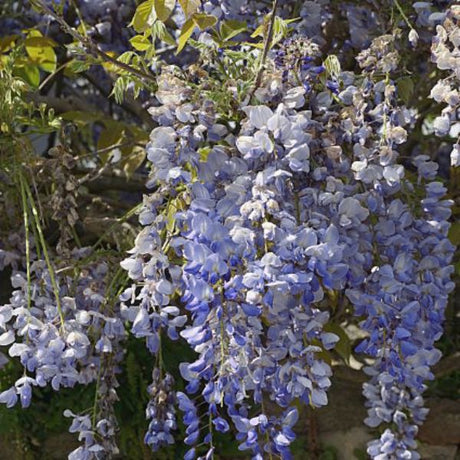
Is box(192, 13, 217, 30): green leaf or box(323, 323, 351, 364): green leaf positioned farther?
box(323, 323, 351, 364): green leaf

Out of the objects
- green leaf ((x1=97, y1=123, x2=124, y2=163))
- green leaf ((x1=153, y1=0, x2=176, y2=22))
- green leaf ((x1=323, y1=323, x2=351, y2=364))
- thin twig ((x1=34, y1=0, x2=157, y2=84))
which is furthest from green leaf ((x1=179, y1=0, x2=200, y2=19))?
green leaf ((x1=97, y1=123, x2=124, y2=163))

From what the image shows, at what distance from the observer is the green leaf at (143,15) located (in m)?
1.61

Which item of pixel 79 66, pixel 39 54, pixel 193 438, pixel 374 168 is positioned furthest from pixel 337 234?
pixel 39 54

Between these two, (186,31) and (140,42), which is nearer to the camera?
(186,31)

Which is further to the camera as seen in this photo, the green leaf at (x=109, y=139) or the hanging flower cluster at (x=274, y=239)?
the green leaf at (x=109, y=139)

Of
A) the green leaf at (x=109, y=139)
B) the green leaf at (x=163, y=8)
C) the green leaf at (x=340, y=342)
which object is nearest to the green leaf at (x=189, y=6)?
the green leaf at (x=163, y=8)

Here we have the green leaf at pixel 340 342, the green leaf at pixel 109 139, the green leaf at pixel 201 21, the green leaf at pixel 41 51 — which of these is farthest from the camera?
the green leaf at pixel 109 139

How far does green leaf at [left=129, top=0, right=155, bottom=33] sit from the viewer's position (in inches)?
63.4

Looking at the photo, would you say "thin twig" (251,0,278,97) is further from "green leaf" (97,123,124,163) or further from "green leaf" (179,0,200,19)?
"green leaf" (97,123,124,163)

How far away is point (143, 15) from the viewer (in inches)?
63.9

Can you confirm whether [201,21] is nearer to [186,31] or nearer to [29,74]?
[186,31]

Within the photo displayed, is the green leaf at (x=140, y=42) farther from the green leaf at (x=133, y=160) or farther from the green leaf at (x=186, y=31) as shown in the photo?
the green leaf at (x=133, y=160)

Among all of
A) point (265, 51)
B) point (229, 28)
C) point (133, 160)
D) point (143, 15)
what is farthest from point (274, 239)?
point (133, 160)

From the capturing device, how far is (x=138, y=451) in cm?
255
